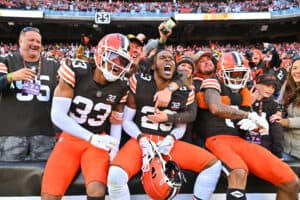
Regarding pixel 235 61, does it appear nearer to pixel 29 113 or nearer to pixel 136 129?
pixel 136 129

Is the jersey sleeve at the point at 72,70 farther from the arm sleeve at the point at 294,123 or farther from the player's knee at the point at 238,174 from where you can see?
the arm sleeve at the point at 294,123

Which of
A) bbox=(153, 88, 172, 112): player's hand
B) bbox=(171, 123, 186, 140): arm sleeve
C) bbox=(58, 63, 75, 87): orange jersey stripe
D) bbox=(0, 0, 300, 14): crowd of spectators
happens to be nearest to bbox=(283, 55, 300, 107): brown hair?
bbox=(171, 123, 186, 140): arm sleeve

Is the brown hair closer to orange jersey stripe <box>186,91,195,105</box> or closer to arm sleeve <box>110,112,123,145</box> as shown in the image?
orange jersey stripe <box>186,91,195,105</box>

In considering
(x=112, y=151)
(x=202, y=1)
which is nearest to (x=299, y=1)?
(x=202, y=1)

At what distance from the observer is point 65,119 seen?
2342mm

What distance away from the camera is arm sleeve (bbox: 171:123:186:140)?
2.54 metres

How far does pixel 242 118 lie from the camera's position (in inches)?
99.3

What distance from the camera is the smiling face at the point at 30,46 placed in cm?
292

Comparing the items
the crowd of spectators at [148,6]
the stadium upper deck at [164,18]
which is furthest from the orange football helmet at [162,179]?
the crowd of spectators at [148,6]

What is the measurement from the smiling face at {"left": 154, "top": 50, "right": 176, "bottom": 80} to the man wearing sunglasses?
964 mm

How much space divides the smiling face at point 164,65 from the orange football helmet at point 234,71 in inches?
15.7

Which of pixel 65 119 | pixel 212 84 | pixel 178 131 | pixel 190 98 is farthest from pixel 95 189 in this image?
pixel 212 84

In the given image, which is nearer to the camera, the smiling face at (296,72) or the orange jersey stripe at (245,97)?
the orange jersey stripe at (245,97)

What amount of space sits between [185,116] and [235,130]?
0.45m
